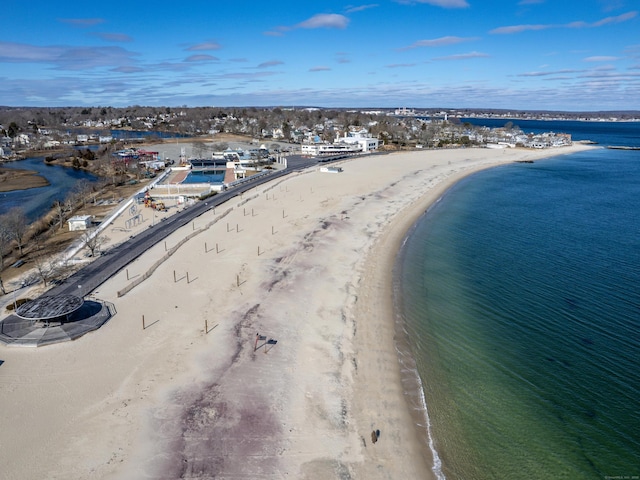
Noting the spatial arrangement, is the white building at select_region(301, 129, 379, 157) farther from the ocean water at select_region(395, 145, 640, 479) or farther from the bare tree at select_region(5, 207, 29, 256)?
the bare tree at select_region(5, 207, 29, 256)

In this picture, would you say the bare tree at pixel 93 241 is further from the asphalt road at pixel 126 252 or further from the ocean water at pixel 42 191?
the ocean water at pixel 42 191

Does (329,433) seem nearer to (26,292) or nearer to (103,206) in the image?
(26,292)

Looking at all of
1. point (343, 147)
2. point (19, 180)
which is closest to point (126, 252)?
point (19, 180)

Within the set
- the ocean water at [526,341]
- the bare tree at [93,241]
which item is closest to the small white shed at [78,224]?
the bare tree at [93,241]

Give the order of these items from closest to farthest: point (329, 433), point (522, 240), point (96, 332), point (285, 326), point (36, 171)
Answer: point (329, 433)
point (96, 332)
point (285, 326)
point (522, 240)
point (36, 171)

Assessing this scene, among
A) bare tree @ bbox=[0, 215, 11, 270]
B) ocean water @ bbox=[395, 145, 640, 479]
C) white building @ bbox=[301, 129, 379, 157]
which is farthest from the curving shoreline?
ocean water @ bbox=[395, 145, 640, 479]

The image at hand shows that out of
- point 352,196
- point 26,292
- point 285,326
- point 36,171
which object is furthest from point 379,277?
point 36,171

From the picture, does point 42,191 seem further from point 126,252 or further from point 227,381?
point 227,381
